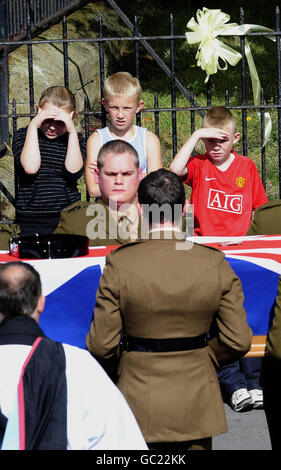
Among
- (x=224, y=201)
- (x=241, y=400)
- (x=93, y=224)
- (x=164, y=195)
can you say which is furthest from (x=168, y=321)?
(x=224, y=201)

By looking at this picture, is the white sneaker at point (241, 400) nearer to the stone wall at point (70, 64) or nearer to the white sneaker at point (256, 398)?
the white sneaker at point (256, 398)

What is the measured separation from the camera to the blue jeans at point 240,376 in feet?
16.5

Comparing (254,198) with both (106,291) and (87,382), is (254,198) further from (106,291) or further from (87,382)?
(87,382)

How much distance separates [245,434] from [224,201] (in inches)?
59.0

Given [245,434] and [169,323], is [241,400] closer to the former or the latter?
[245,434]

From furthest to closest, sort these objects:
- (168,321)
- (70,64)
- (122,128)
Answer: (70,64) → (122,128) → (168,321)

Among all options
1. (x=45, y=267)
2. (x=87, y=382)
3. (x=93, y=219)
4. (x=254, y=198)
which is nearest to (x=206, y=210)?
(x=254, y=198)

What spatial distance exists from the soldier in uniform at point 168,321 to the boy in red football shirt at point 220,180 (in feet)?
6.32

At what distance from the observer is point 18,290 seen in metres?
2.79

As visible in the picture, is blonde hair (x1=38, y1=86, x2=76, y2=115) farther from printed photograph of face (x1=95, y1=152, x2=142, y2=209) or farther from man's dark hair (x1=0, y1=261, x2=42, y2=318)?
man's dark hair (x1=0, y1=261, x2=42, y2=318)

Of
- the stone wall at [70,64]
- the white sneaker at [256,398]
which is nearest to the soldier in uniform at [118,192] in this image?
the white sneaker at [256,398]

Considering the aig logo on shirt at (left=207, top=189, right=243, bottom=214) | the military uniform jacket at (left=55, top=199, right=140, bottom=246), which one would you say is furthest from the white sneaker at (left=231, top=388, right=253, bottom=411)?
the military uniform jacket at (left=55, top=199, right=140, bottom=246)

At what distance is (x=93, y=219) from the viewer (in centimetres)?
448

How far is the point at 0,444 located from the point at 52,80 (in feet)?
24.7
